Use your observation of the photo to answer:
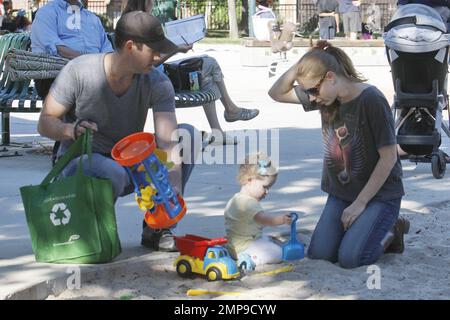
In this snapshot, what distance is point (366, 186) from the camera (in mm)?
5793

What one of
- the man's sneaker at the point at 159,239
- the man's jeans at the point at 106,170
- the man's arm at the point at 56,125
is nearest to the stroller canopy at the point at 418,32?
the man's sneaker at the point at 159,239

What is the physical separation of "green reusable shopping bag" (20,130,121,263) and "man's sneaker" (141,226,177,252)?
1.46ft

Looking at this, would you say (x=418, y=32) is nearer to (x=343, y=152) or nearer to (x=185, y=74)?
(x=185, y=74)

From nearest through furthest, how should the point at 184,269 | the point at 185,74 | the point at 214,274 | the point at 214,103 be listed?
the point at 214,274 < the point at 184,269 < the point at 185,74 < the point at 214,103

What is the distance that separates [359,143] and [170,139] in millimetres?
1096

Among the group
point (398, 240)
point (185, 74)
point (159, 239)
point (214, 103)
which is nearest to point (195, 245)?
point (159, 239)

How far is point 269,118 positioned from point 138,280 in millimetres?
7100

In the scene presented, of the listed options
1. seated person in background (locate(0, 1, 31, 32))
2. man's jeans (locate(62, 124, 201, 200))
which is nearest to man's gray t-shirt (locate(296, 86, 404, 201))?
man's jeans (locate(62, 124, 201, 200))

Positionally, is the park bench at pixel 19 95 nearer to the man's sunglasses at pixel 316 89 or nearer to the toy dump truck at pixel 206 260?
the man's sunglasses at pixel 316 89

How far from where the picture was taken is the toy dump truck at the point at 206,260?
533 cm

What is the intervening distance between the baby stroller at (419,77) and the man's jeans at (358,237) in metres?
2.77

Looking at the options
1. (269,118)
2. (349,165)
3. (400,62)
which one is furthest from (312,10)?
(349,165)

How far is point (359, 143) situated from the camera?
19.2 feet
